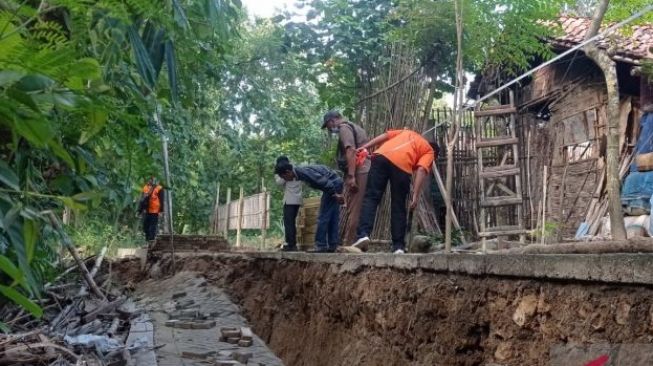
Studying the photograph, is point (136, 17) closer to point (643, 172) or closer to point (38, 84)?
point (38, 84)

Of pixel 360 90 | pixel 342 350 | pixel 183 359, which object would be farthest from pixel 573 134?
pixel 183 359

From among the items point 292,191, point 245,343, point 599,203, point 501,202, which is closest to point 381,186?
point 245,343

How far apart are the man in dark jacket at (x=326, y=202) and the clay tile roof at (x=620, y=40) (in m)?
3.23

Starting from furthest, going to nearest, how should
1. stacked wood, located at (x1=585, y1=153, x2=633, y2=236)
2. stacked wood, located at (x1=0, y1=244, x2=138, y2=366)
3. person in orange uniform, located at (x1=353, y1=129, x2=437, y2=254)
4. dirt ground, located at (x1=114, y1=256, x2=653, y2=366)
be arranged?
stacked wood, located at (x1=585, y1=153, x2=633, y2=236), person in orange uniform, located at (x1=353, y1=129, x2=437, y2=254), stacked wood, located at (x1=0, y1=244, x2=138, y2=366), dirt ground, located at (x1=114, y1=256, x2=653, y2=366)

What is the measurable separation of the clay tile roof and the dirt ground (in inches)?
158

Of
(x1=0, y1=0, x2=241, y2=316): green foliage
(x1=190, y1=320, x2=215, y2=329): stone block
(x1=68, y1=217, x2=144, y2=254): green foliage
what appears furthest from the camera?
(x1=68, y1=217, x2=144, y2=254): green foliage

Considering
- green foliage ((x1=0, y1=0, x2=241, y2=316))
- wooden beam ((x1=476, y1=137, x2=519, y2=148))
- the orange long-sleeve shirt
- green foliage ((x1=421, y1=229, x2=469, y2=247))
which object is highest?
wooden beam ((x1=476, y1=137, x2=519, y2=148))

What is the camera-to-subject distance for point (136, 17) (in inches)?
101

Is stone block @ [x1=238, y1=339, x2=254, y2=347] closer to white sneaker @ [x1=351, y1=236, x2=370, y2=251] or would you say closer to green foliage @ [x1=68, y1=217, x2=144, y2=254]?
white sneaker @ [x1=351, y1=236, x2=370, y2=251]

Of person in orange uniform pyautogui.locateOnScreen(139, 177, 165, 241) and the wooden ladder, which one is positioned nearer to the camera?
the wooden ladder

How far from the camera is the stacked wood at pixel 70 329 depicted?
317 centimetres

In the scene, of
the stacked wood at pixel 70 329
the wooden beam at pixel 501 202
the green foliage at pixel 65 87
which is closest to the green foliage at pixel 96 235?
the stacked wood at pixel 70 329

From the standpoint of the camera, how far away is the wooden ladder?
9766mm

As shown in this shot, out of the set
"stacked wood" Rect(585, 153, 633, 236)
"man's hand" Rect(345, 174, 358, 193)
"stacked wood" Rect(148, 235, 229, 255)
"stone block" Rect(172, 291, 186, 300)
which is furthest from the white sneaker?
"stacked wood" Rect(148, 235, 229, 255)
